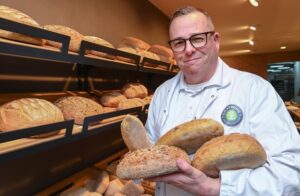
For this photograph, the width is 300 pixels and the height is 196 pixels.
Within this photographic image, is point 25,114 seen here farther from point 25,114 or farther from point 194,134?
point 194,134

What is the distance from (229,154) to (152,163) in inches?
7.7

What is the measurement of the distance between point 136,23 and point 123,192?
6.45 feet

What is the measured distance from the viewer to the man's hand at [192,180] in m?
0.71

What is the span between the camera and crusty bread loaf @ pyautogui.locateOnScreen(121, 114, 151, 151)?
0.85 meters

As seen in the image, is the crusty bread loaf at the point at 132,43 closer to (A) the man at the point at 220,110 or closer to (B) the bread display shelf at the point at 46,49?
(B) the bread display shelf at the point at 46,49

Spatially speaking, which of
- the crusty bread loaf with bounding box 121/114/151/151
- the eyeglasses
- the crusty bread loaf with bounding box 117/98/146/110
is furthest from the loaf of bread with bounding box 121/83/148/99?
the crusty bread loaf with bounding box 121/114/151/151

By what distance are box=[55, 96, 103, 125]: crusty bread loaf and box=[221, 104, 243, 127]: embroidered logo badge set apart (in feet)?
2.16

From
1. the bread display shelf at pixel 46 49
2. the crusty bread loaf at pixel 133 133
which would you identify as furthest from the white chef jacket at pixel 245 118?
the bread display shelf at pixel 46 49

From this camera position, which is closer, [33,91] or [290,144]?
[290,144]

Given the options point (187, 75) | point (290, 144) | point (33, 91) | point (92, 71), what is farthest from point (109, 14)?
point (290, 144)

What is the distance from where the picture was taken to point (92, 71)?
204 centimetres

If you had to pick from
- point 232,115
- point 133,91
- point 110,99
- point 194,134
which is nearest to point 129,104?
point 110,99

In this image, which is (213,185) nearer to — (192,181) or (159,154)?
(192,181)

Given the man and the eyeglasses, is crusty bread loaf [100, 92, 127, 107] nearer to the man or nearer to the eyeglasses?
the man
